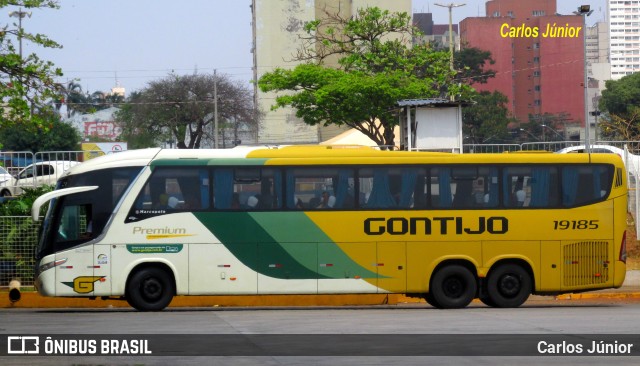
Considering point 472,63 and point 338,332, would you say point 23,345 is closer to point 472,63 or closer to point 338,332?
point 338,332

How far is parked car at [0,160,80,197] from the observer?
31094 mm

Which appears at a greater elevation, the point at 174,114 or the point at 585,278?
the point at 174,114

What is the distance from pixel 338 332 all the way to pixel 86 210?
698 cm

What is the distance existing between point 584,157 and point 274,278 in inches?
262

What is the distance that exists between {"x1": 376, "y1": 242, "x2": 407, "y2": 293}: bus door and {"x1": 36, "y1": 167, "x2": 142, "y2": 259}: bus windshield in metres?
4.98

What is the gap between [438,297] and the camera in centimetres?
2094

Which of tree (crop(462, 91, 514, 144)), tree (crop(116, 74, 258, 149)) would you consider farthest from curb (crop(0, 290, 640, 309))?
tree (crop(462, 91, 514, 144))

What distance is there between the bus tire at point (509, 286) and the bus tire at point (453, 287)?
14.2 inches

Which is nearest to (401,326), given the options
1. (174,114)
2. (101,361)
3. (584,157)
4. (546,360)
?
(546,360)

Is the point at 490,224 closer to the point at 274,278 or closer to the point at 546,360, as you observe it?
the point at 274,278

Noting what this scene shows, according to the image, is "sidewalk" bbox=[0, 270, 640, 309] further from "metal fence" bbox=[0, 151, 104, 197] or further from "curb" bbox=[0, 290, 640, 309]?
"metal fence" bbox=[0, 151, 104, 197]

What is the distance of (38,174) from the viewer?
3192 centimetres

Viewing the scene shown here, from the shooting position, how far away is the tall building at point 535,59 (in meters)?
137

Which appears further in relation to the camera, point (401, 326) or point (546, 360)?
point (401, 326)
